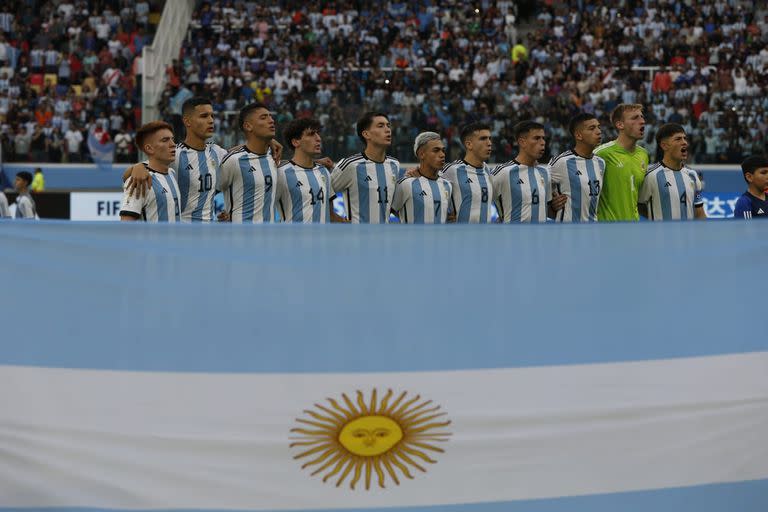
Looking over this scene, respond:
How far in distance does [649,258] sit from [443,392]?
1062 mm

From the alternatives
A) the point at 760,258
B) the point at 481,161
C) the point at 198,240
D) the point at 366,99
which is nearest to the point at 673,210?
the point at 481,161

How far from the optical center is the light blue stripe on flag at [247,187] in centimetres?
829

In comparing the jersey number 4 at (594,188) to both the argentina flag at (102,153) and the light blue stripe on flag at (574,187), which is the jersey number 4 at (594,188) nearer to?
the light blue stripe on flag at (574,187)

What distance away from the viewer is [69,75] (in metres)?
Result: 28.5

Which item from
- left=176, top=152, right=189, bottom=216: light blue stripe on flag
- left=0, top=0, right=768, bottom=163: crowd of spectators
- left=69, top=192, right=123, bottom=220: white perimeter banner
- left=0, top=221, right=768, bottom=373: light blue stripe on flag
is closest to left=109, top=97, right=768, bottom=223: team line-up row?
left=176, top=152, right=189, bottom=216: light blue stripe on flag

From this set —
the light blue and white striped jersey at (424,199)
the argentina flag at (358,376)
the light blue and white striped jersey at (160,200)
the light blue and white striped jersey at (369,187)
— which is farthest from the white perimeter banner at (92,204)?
the argentina flag at (358,376)

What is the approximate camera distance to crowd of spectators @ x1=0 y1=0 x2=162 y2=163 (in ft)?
81.4

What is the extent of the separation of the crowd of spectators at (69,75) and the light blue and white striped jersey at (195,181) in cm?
1678

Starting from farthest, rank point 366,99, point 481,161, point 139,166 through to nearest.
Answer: point 366,99, point 481,161, point 139,166

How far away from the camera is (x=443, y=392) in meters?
4.22

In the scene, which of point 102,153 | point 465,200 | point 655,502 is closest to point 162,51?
point 102,153

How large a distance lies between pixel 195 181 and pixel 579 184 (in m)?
3.28

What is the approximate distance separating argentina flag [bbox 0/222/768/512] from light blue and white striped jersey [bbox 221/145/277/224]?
13.4 ft

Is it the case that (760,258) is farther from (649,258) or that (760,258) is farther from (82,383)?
(82,383)
